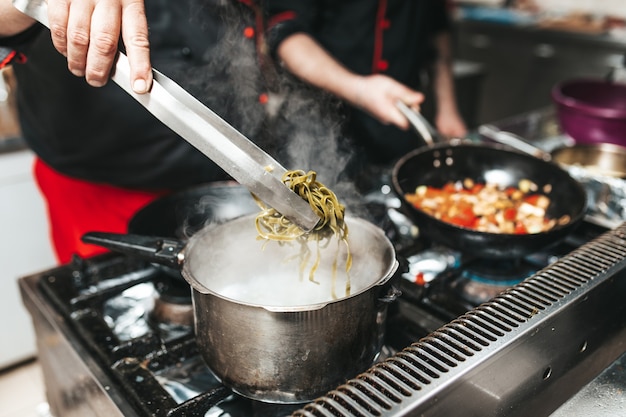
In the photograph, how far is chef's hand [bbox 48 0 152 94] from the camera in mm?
937

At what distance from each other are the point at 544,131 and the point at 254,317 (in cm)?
191

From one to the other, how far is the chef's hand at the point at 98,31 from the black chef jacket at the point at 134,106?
31.6 inches

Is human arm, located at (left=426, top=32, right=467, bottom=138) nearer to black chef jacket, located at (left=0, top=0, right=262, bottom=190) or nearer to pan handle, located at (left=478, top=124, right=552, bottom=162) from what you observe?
pan handle, located at (left=478, top=124, right=552, bottom=162)

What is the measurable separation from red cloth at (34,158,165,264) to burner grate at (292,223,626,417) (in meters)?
1.38

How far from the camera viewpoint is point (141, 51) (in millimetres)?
924

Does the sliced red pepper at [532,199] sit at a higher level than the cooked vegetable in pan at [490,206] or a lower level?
lower

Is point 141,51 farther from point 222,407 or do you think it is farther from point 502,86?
point 502,86

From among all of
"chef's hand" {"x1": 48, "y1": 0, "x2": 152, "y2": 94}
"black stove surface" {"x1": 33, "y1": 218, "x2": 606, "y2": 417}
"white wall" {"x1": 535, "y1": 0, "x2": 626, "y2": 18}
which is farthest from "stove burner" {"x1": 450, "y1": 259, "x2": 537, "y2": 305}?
"white wall" {"x1": 535, "y1": 0, "x2": 626, "y2": 18}

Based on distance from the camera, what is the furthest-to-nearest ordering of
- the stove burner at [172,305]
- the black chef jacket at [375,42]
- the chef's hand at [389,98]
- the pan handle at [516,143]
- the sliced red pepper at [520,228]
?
1. the black chef jacket at [375,42]
2. the pan handle at [516,143]
3. the chef's hand at [389,98]
4. the sliced red pepper at [520,228]
5. the stove burner at [172,305]

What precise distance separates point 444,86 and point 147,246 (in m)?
2.29

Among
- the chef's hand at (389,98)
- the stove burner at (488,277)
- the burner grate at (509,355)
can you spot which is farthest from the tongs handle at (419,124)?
the burner grate at (509,355)

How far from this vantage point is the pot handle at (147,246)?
1.03m

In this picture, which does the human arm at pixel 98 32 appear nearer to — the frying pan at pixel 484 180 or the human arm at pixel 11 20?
the human arm at pixel 11 20

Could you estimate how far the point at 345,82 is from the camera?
1.91 m
